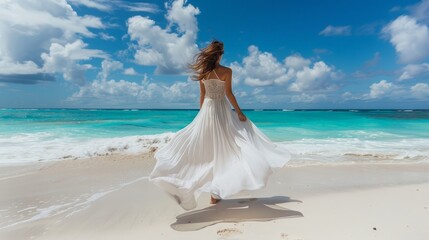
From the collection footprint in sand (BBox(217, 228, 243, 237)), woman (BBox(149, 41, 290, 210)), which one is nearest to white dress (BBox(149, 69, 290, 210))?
woman (BBox(149, 41, 290, 210))

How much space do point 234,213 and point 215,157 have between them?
31.7 inches

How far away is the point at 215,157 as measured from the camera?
424cm

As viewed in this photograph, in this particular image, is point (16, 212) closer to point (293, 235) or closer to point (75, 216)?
point (75, 216)

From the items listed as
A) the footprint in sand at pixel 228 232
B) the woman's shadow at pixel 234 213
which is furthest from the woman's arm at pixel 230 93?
the footprint in sand at pixel 228 232

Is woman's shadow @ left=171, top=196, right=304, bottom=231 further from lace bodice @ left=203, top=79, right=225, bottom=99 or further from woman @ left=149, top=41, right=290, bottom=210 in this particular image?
lace bodice @ left=203, top=79, right=225, bottom=99

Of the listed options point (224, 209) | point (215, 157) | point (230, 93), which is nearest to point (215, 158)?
point (215, 157)

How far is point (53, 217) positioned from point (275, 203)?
10.3 feet

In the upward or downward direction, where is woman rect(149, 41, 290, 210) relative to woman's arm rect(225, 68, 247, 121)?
downward

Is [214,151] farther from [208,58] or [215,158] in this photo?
[208,58]

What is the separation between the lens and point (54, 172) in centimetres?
710

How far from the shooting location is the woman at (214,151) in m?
3.94

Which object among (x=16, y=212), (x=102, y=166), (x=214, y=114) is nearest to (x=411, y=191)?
(x=214, y=114)

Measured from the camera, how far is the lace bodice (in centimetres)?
443

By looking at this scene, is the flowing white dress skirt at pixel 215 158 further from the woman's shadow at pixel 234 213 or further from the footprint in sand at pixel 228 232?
the footprint in sand at pixel 228 232
